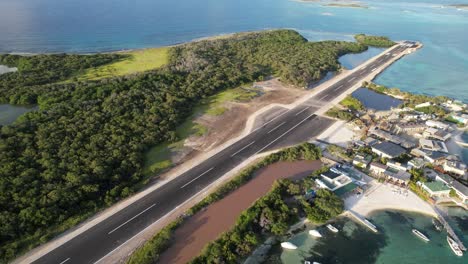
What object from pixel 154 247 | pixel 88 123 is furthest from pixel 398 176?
pixel 88 123

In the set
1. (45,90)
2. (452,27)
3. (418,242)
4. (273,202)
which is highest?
(452,27)

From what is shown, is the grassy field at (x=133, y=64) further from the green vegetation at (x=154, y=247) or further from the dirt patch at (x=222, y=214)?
the green vegetation at (x=154, y=247)

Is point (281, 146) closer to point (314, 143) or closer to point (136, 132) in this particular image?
point (314, 143)

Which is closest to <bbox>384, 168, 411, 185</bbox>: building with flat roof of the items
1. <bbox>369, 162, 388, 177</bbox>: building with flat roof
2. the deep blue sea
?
<bbox>369, 162, 388, 177</bbox>: building with flat roof

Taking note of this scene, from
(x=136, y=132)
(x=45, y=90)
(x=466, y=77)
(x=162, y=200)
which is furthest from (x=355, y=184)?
(x=466, y=77)

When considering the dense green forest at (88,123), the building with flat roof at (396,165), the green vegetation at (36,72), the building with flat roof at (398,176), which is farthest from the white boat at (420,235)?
the green vegetation at (36,72)

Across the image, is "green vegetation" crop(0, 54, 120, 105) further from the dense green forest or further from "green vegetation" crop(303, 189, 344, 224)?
"green vegetation" crop(303, 189, 344, 224)
